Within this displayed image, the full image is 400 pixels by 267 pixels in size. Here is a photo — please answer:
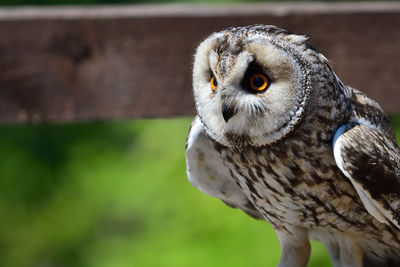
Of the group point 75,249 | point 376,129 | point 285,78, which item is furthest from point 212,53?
point 75,249

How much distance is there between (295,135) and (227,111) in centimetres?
18

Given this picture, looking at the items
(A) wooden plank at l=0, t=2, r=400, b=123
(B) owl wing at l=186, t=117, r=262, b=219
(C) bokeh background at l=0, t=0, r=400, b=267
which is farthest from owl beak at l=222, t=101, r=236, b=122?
(C) bokeh background at l=0, t=0, r=400, b=267

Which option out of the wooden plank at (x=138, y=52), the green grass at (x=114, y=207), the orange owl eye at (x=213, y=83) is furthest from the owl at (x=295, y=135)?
the green grass at (x=114, y=207)

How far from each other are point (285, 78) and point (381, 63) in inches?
29.7

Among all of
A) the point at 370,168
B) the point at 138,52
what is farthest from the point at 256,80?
the point at 138,52

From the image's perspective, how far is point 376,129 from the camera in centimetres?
169

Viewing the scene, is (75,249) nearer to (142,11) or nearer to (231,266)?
Result: (231,266)

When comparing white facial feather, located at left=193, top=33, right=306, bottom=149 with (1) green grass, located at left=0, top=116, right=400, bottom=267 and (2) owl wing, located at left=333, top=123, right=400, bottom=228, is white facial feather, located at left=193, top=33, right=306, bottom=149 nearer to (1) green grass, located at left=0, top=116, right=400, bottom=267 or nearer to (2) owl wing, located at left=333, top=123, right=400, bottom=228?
(2) owl wing, located at left=333, top=123, right=400, bottom=228

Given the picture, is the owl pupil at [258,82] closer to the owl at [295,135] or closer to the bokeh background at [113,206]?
the owl at [295,135]

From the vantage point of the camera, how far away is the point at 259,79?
152 cm

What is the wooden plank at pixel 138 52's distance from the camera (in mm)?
2109

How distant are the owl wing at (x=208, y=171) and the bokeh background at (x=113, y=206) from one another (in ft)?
2.86

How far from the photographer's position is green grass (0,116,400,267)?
2.90 m

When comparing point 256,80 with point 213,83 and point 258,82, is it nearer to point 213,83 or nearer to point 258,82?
point 258,82
